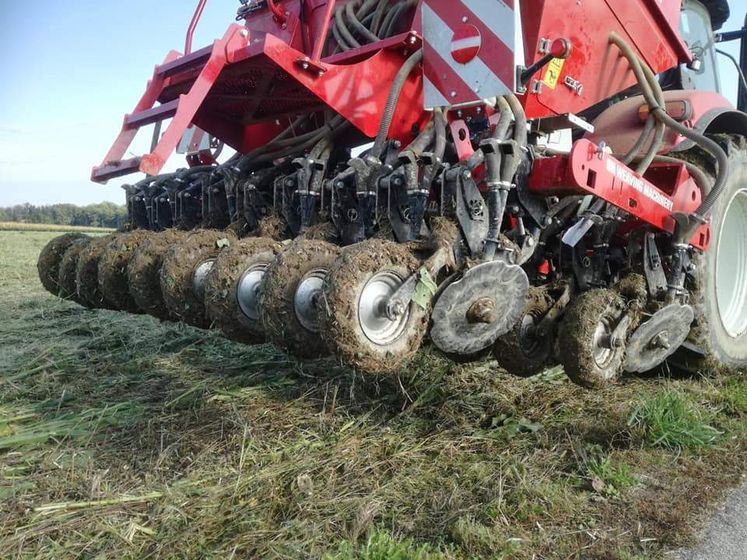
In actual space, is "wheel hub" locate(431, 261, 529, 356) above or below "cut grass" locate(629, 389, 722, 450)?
above

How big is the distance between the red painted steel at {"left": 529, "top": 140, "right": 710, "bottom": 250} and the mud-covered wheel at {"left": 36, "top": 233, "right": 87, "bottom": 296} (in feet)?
10.1

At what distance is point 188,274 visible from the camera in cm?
293

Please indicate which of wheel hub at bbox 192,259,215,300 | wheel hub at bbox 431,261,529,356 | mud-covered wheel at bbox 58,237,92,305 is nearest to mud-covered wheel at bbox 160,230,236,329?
wheel hub at bbox 192,259,215,300

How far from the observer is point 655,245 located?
3271 millimetres

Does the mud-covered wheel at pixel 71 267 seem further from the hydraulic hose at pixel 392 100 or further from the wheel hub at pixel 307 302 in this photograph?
the wheel hub at pixel 307 302

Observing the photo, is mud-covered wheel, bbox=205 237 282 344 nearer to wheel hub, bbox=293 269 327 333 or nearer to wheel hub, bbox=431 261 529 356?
wheel hub, bbox=293 269 327 333

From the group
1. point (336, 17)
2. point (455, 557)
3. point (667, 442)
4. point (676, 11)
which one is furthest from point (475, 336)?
point (676, 11)

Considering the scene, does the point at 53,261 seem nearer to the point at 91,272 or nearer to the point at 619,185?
the point at 91,272

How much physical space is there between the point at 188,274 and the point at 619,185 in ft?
6.47

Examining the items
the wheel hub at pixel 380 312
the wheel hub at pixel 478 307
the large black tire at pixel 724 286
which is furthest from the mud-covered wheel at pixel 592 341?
the wheel hub at pixel 380 312

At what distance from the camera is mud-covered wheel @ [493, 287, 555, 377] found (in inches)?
111

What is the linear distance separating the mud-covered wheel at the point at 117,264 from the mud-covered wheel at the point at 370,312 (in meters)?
1.74

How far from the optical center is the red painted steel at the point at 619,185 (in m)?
2.61

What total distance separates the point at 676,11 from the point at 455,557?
335 centimetres
